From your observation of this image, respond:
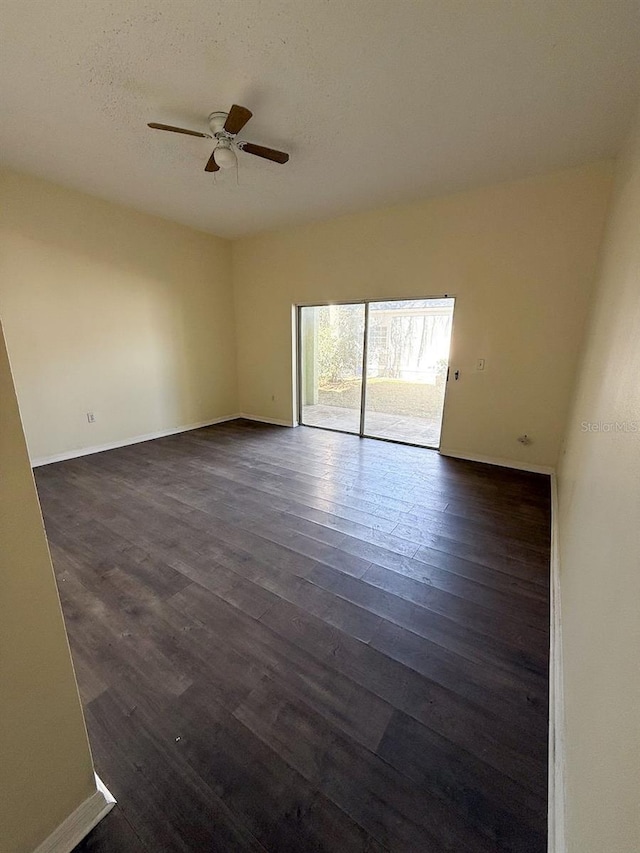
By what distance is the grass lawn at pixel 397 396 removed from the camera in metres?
4.52

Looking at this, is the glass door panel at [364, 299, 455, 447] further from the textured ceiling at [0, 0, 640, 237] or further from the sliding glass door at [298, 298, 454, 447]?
the textured ceiling at [0, 0, 640, 237]

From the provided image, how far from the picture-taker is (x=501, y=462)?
12.1ft

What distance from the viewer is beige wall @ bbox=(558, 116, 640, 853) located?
25.3 inches

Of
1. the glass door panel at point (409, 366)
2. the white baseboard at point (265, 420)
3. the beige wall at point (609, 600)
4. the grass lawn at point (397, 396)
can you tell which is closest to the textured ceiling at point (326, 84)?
the beige wall at point (609, 600)

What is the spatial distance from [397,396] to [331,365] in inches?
44.5

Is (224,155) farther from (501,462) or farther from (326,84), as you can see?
(501,462)

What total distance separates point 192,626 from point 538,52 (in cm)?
343

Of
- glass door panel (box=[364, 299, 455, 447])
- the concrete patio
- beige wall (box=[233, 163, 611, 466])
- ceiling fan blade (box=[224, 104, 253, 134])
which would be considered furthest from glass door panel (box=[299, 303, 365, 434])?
ceiling fan blade (box=[224, 104, 253, 134])

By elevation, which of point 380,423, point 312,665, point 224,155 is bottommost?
point 312,665

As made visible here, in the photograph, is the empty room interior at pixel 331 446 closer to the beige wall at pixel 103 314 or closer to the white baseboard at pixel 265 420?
the beige wall at pixel 103 314

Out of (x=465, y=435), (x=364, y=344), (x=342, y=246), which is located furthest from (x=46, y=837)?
(x=342, y=246)

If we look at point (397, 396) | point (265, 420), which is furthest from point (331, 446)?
point (265, 420)

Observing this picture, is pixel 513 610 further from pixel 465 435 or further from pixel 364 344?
pixel 364 344

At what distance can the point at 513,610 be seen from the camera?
1768 mm
